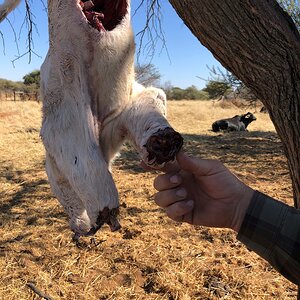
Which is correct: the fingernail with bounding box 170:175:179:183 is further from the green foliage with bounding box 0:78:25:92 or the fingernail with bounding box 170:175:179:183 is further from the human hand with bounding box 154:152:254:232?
the green foliage with bounding box 0:78:25:92

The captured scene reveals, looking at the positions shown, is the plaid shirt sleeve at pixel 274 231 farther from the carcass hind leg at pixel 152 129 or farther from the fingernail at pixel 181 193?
the carcass hind leg at pixel 152 129

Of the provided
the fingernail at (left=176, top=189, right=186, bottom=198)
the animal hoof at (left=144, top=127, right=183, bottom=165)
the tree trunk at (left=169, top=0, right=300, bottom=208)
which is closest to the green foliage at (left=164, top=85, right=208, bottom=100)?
the tree trunk at (left=169, top=0, right=300, bottom=208)

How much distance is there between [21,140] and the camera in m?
13.2

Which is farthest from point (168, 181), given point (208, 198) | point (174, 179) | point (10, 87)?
point (10, 87)

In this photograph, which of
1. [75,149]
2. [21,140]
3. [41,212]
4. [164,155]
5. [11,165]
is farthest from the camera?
[21,140]

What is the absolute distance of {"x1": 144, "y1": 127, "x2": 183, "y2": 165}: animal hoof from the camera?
1.04m

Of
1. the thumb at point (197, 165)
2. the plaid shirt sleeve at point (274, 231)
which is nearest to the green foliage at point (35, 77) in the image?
the thumb at point (197, 165)

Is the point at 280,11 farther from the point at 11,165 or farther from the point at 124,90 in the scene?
the point at 11,165

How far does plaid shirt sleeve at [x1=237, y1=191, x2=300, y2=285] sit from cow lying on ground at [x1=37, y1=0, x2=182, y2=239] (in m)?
0.65

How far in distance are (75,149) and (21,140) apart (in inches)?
497

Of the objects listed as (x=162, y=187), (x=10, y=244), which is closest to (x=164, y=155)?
(x=162, y=187)

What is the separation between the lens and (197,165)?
148 centimetres

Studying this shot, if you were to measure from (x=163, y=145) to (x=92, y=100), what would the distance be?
1.29 ft

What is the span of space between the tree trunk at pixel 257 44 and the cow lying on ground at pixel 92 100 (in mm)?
640
